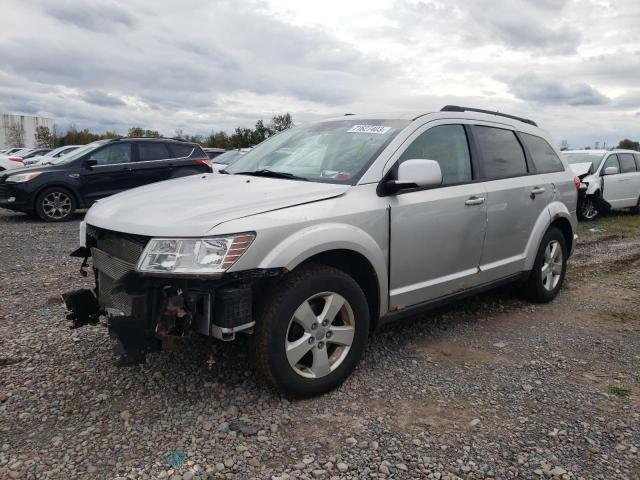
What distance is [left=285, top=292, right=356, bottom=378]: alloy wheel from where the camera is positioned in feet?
9.75

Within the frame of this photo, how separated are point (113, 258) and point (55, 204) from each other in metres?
8.16

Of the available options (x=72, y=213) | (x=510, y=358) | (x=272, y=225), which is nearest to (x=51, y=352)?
(x=272, y=225)

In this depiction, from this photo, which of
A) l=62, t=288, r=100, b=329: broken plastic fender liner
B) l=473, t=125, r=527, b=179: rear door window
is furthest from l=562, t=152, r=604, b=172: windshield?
l=62, t=288, r=100, b=329: broken plastic fender liner

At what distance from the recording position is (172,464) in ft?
8.22

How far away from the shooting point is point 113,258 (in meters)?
3.12

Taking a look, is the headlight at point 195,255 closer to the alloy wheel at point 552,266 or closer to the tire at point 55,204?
the alloy wheel at point 552,266

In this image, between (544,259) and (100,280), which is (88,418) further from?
(544,259)

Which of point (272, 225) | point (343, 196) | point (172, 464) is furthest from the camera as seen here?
point (343, 196)

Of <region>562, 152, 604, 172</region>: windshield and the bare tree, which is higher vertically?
the bare tree

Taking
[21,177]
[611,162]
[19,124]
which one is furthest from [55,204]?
[19,124]

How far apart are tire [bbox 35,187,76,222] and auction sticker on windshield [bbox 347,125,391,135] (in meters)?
8.17

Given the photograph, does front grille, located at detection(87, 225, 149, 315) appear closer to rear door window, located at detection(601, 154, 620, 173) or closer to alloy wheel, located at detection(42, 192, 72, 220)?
alloy wheel, located at detection(42, 192, 72, 220)

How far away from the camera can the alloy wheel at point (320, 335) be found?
2.97 meters

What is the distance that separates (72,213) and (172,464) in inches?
357
